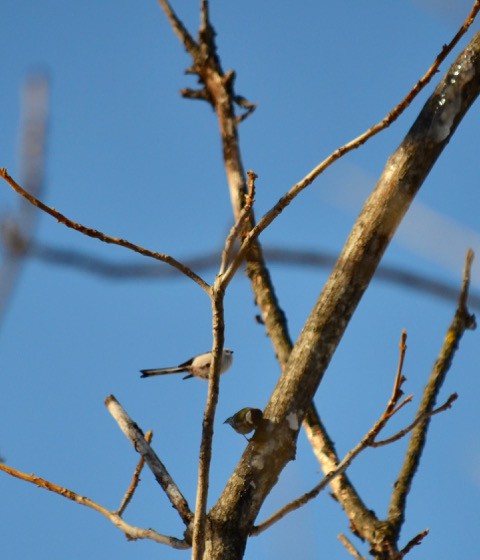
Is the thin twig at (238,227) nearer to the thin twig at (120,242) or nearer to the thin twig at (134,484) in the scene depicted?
the thin twig at (120,242)

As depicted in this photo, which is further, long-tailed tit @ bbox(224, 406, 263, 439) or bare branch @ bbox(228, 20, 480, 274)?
long-tailed tit @ bbox(224, 406, 263, 439)

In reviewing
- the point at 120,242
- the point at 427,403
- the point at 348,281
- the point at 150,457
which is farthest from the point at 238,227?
the point at 427,403

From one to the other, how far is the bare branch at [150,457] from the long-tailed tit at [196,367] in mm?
→ 2923

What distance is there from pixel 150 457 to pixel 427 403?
1.86 m

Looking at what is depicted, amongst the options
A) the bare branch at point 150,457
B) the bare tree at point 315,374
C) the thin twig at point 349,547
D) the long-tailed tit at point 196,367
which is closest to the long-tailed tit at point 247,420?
the bare tree at point 315,374

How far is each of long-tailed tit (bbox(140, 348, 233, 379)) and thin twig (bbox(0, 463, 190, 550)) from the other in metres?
3.27

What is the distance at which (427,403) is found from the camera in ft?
13.7

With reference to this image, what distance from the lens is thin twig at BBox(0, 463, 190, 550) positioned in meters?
2.68

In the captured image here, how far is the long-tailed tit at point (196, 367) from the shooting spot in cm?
650

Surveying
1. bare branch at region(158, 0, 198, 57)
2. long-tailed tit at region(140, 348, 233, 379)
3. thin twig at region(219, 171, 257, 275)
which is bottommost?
thin twig at region(219, 171, 257, 275)

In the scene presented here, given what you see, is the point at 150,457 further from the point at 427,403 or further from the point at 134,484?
the point at 427,403

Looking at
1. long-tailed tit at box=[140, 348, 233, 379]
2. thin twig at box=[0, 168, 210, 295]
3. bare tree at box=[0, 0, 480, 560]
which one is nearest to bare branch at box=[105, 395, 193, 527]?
bare tree at box=[0, 0, 480, 560]

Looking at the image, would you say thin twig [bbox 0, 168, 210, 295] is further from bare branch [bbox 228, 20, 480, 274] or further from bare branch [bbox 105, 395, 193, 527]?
bare branch [bbox 105, 395, 193, 527]

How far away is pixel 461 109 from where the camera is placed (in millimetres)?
3340
